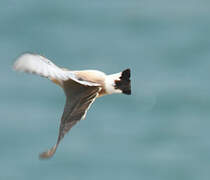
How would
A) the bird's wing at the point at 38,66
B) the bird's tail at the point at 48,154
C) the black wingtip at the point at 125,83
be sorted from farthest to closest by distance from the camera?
the black wingtip at the point at 125,83 < the bird's tail at the point at 48,154 < the bird's wing at the point at 38,66

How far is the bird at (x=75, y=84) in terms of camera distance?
1.78 m

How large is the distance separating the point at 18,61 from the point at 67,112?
41cm

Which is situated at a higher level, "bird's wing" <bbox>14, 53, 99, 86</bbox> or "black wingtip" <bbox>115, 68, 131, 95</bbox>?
"black wingtip" <bbox>115, 68, 131, 95</bbox>

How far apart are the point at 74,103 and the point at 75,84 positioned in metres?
0.10

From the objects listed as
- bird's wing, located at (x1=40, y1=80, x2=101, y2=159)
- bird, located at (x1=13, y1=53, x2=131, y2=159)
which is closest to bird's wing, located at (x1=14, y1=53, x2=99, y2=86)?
bird, located at (x1=13, y1=53, x2=131, y2=159)

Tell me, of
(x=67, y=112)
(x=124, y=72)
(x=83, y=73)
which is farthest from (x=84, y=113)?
(x=124, y=72)

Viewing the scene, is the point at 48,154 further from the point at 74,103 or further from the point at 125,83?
the point at 125,83

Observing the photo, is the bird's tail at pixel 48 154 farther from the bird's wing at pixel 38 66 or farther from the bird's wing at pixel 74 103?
the bird's wing at pixel 38 66

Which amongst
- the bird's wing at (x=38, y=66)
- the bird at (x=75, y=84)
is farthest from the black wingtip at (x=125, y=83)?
the bird's wing at (x=38, y=66)

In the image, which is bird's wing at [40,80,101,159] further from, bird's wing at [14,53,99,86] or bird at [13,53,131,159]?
bird's wing at [14,53,99,86]

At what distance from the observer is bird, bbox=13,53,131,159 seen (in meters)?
1.78

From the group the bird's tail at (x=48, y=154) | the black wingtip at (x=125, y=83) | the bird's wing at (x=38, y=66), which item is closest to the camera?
the bird's wing at (x=38, y=66)

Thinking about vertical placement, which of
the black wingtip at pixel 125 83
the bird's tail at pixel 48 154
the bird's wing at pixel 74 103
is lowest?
the bird's tail at pixel 48 154

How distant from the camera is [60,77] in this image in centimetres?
182
